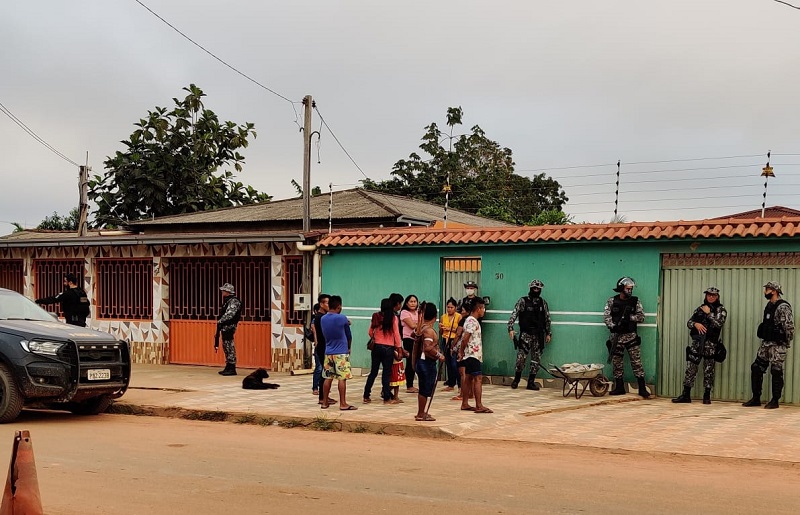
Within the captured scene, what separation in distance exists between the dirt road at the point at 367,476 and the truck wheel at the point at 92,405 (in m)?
1.80

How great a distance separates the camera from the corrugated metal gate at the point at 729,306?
48.6 ft

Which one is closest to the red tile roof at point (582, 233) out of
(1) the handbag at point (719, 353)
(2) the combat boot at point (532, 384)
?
(1) the handbag at point (719, 353)

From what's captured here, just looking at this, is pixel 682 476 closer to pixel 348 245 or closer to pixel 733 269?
pixel 733 269

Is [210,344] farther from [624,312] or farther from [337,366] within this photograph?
[624,312]

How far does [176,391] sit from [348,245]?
181 inches

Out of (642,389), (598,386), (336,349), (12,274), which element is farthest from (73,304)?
(642,389)

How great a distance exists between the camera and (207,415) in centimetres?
1373

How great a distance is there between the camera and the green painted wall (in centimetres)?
1591

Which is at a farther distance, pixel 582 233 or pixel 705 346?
pixel 582 233

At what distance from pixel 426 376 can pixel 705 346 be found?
15.7ft

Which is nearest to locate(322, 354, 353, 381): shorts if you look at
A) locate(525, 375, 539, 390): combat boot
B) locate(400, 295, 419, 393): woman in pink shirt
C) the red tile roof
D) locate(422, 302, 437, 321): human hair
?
locate(422, 302, 437, 321): human hair

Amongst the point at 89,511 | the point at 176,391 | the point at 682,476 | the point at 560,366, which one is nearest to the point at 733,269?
the point at 560,366

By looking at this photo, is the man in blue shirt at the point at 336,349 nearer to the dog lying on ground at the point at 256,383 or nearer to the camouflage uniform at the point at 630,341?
the dog lying on ground at the point at 256,383

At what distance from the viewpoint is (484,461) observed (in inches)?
390
